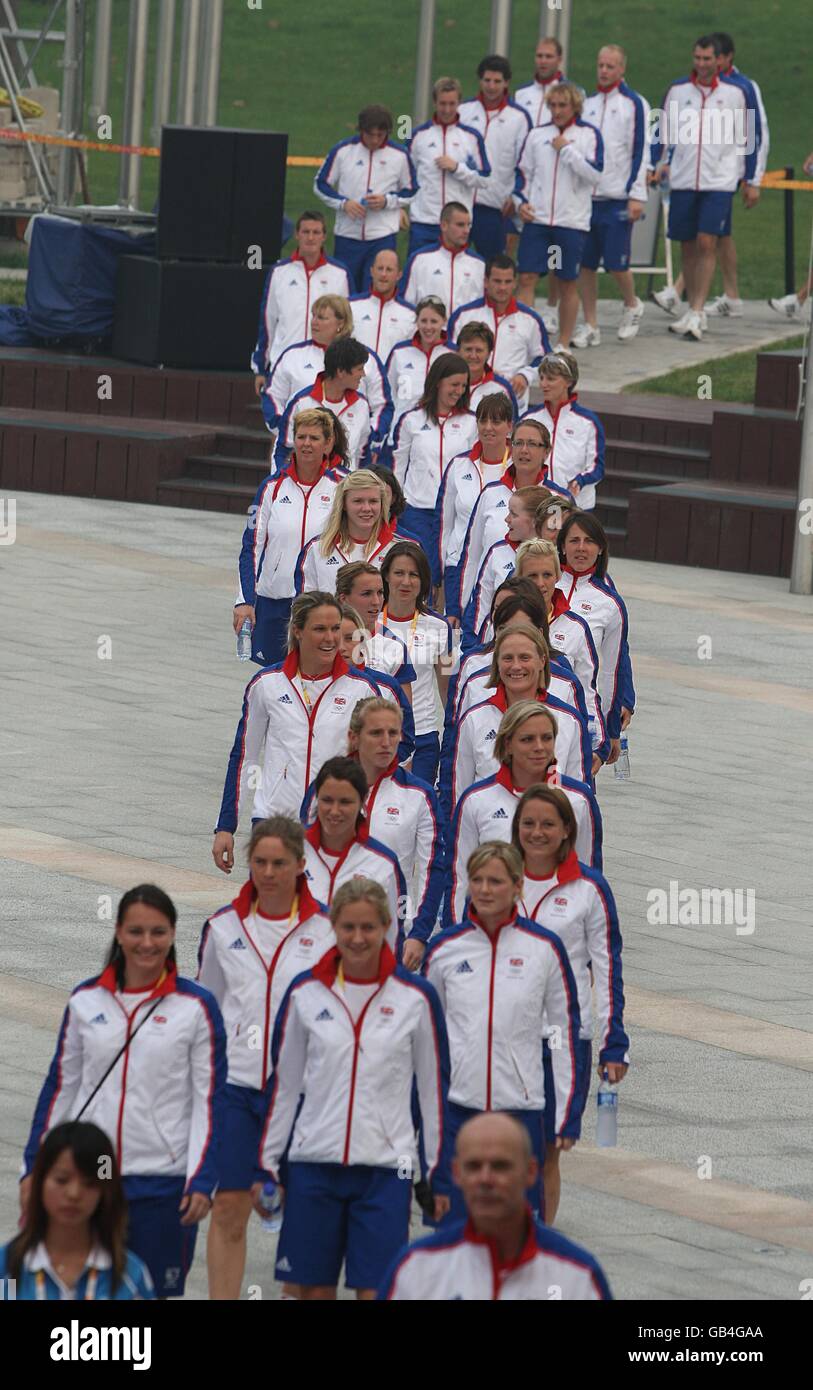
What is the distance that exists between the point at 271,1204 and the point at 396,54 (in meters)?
48.4

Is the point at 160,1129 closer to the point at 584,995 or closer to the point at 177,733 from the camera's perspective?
the point at 584,995

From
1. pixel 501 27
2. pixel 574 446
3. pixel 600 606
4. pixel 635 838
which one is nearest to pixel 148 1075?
pixel 600 606

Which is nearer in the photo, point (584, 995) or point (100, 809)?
point (584, 995)

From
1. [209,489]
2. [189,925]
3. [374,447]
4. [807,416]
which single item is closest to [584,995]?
[189,925]

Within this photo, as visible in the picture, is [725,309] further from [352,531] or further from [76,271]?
[352,531]

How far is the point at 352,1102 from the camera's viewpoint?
24.2 ft

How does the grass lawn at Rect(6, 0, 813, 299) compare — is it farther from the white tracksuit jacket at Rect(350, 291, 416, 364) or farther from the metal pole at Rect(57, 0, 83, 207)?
the white tracksuit jacket at Rect(350, 291, 416, 364)

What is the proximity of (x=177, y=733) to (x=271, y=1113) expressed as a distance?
7.92 m

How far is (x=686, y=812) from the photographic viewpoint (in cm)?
1438

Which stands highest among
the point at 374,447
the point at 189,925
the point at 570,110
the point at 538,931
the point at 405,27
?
the point at 405,27

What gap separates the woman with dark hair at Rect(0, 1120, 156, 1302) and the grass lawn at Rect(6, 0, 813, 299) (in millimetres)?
40201

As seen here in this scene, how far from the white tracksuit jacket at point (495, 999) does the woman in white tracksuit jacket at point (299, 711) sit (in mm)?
2501

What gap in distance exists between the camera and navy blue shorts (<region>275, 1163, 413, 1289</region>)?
7359 mm

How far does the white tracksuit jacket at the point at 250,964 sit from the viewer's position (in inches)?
314
